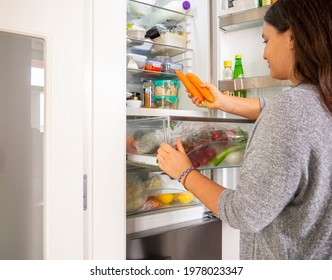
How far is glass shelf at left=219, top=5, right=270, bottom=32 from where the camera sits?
127 centimetres

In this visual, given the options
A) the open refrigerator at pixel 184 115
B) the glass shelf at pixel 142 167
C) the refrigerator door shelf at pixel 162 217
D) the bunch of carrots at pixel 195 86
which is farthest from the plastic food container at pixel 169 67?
the refrigerator door shelf at pixel 162 217

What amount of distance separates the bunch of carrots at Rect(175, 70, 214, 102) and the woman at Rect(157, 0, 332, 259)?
382 millimetres

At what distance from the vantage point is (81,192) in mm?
992

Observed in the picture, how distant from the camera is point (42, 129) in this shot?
93cm

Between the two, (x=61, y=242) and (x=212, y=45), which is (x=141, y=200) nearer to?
(x=61, y=242)

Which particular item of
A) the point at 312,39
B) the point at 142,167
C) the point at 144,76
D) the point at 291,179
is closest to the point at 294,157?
the point at 291,179

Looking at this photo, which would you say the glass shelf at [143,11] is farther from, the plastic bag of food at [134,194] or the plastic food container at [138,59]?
the plastic bag of food at [134,194]

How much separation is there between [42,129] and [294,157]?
69 cm

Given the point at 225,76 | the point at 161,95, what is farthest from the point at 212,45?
the point at 161,95

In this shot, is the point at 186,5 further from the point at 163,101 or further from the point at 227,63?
the point at 163,101

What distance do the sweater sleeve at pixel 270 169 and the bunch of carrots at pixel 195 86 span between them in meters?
0.44

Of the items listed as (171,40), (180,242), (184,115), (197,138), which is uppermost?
(171,40)

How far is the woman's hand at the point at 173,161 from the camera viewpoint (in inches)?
32.5

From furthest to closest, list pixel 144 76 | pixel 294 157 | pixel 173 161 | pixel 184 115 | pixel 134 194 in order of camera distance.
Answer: pixel 144 76, pixel 184 115, pixel 134 194, pixel 173 161, pixel 294 157
